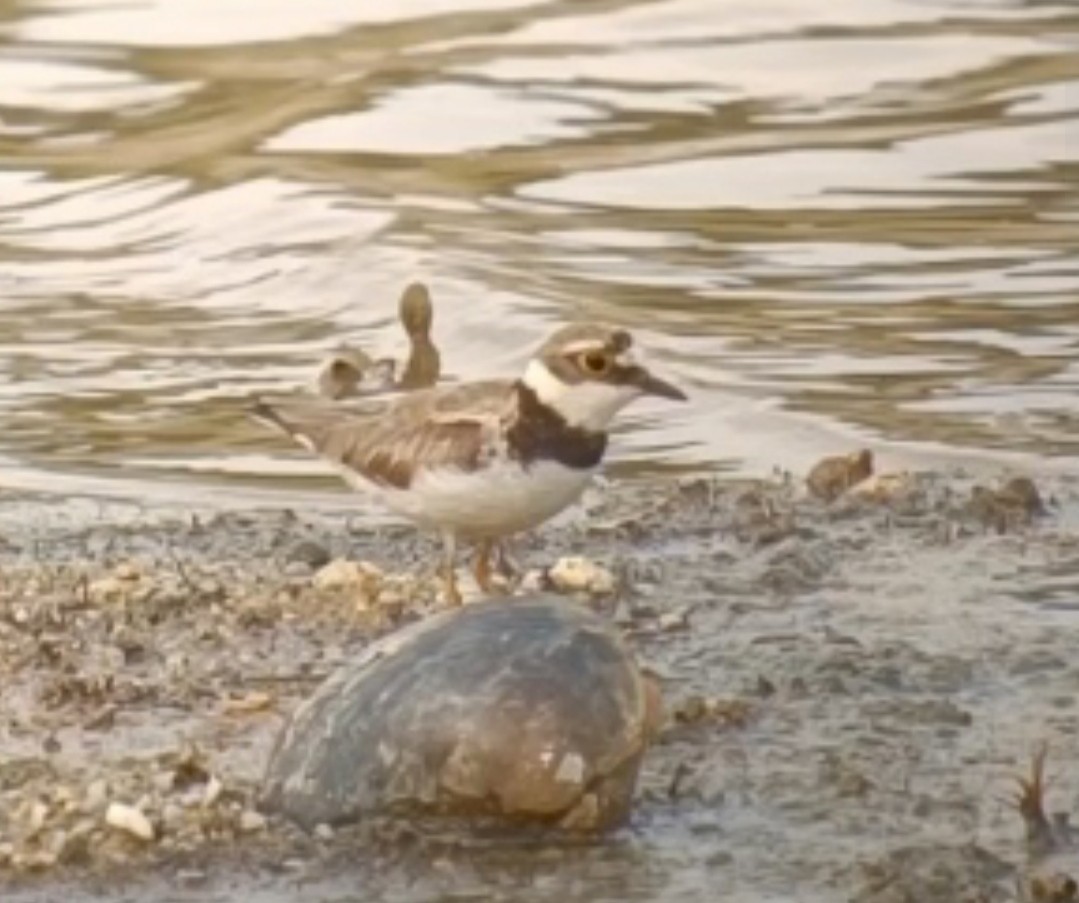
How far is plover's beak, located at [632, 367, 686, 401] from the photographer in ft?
30.0

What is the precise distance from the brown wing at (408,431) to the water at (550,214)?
186 cm

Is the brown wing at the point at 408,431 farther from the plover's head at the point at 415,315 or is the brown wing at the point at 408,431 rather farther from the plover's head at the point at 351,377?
the plover's head at the point at 415,315

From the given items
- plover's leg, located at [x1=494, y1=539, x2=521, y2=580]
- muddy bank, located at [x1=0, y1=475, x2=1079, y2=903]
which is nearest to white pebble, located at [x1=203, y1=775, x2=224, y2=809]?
muddy bank, located at [x1=0, y1=475, x2=1079, y2=903]

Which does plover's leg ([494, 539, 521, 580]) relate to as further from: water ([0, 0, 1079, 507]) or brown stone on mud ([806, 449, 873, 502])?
water ([0, 0, 1079, 507])

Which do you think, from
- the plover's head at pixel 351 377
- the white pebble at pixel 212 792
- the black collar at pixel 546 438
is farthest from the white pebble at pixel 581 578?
the white pebble at pixel 212 792

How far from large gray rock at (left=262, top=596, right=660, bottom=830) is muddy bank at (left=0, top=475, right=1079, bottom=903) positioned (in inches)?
3.3

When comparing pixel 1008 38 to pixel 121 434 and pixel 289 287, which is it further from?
pixel 121 434

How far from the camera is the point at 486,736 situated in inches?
307

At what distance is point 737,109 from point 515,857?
9524mm

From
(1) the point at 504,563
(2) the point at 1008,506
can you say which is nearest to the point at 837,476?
(2) the point at 1008,506

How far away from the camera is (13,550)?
11.0 m

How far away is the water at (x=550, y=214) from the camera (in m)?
12.8

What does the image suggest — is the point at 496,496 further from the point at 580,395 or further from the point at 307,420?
the point at 307,420

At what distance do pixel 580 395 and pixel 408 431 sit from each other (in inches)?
21.5
